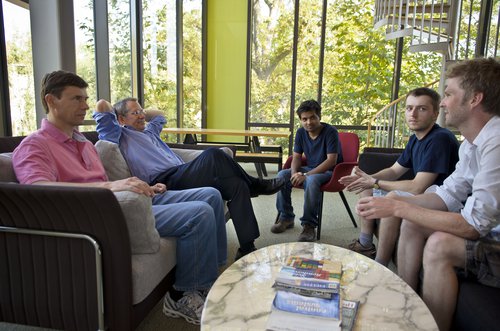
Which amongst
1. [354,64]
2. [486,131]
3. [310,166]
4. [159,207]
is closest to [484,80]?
[486,131]

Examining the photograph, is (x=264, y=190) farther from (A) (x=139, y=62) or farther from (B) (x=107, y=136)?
(A) (x=139, y=62)

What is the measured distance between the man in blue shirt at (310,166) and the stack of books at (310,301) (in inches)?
57.1

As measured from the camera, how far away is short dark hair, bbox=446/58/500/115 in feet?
4.53

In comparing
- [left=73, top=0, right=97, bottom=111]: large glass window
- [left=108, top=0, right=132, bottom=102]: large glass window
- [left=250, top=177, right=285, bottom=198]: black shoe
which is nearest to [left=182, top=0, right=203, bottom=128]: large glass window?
[left=108, top=0, right=132, bottom=102]: large glass window

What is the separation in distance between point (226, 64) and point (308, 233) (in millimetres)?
4841

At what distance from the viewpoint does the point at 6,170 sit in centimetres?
152

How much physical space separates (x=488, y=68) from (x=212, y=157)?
153 cm

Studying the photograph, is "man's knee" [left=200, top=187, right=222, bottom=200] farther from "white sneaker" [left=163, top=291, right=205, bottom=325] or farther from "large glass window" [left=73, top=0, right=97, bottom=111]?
"large glass window" [left=73, top=0, right=97, bottom=111]

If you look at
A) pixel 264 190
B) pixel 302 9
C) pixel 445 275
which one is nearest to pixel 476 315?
pixel 445 275

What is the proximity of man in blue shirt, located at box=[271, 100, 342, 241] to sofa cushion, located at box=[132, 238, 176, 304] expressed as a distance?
139 cm

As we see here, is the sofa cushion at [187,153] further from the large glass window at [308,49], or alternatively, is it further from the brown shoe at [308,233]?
the large glass window at [308,49]

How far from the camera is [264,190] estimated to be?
2.49m

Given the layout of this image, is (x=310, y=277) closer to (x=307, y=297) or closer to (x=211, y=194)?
(x=307, y=297)

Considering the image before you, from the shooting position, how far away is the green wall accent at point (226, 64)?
670 cm
